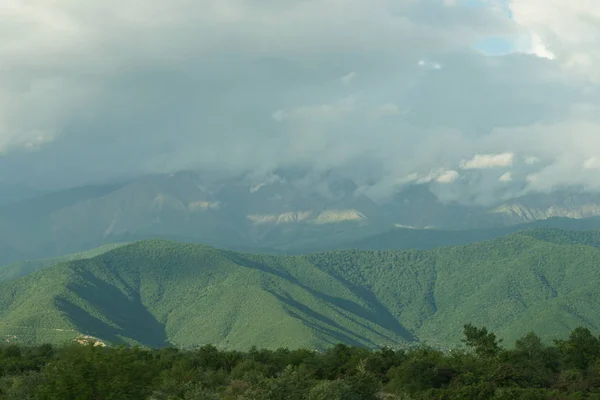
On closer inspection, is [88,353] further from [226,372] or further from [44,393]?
[226,372]

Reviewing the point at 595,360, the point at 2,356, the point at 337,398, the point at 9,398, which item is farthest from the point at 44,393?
the point at 595,360

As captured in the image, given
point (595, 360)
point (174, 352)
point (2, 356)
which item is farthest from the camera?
point (174, 352)

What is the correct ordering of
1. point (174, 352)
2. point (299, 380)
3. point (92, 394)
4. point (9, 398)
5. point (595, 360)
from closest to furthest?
point (92, 394) → point (9, 398) → point (299, 380) → point (595, 360) → point (174, 352)

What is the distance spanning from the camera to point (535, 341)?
5556 inches

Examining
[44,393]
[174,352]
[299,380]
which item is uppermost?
[44,393]

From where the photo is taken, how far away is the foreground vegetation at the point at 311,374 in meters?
68.9

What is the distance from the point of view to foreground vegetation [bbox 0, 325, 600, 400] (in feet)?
226

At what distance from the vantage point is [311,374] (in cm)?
12106

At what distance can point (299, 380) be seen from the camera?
99.8m

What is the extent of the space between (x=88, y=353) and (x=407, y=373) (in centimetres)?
5497

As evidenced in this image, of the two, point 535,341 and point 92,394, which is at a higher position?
point 92,394

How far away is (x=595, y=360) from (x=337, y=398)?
2114 inches

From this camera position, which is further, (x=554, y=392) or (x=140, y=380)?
(x=554, y=392)

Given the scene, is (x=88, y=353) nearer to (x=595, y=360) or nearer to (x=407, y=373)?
(x=407, y=373)
